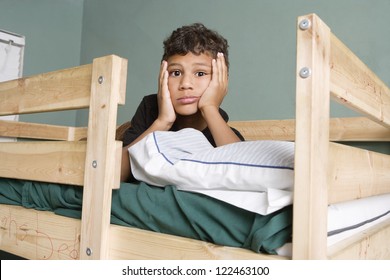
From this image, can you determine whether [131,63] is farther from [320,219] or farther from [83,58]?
[320,219]

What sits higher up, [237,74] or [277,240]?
[237,74]

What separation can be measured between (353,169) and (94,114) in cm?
52

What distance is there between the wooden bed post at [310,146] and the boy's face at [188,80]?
540mm

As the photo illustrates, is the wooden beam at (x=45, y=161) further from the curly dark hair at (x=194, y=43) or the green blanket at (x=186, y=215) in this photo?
the curly dark hair at (x=194, y=43)

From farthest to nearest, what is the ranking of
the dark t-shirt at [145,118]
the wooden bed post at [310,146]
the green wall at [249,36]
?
1. the green wall at [249,36]
2. the dark t-shirt at [145,118]
3. the wooden bed post at [310,146]

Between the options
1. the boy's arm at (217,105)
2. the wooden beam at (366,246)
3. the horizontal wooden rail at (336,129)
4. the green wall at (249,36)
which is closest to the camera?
the wooden beam at (366,246)

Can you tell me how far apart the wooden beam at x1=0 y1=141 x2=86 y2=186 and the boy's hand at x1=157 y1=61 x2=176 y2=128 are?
0.94 ft

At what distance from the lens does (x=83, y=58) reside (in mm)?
2484

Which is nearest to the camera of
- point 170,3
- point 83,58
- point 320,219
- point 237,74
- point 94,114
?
point 320,219

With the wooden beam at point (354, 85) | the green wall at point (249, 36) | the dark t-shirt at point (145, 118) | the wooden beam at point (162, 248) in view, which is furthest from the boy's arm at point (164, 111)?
the green wall at point (249, 36)

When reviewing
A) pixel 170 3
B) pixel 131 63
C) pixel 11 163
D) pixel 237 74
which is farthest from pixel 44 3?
pixel 11 163

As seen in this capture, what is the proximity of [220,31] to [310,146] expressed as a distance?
1404mm

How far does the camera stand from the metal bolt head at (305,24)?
1.76 feet

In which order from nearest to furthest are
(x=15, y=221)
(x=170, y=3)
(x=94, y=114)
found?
(x=94, y=114), (x=15, y=221), (x=170, y=3)
